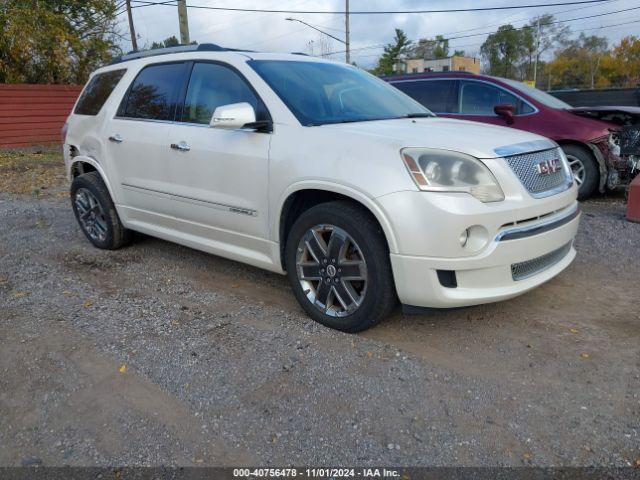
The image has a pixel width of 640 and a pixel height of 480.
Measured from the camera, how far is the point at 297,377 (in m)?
3.04

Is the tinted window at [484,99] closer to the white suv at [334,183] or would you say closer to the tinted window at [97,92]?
the white suv at [334,183]

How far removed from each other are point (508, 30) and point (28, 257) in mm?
71078

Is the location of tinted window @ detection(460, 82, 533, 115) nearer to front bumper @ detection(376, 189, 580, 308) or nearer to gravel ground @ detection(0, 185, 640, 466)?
gravel ground @ detection(0, 185, 640, 466)

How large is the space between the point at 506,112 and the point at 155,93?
4.43 meters

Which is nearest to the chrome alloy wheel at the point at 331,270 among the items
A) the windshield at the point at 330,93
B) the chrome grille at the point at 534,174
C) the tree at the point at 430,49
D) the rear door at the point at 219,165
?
the rear door at the point at 219,165

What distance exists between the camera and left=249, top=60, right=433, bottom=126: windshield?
12.5 feet

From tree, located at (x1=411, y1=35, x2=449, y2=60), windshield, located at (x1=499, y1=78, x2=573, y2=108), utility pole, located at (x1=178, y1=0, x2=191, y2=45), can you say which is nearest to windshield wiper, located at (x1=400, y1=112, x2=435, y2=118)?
windshield, located at (x1=499, y1=78, x2=573, y2=108)

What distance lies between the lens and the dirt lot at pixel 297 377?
2.48 m

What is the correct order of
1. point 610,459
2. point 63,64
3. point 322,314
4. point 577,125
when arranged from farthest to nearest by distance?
1. point 63,64
2. point 577,125
3. point 322,314
4. point 610,459

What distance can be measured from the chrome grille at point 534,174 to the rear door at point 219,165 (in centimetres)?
157

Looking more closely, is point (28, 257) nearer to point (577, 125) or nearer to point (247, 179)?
point (247, 179)

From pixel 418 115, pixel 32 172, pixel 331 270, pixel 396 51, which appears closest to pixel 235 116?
pixel 331 270

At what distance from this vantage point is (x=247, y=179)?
381 centimetres

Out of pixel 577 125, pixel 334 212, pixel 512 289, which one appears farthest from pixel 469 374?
pixel 577 125
